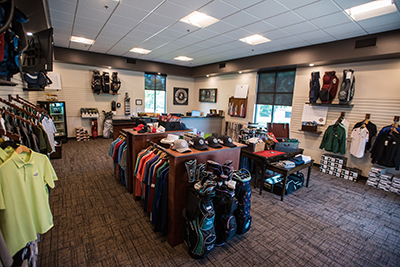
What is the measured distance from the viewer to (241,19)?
371 centimetres

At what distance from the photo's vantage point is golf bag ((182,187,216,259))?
1954 millimetres

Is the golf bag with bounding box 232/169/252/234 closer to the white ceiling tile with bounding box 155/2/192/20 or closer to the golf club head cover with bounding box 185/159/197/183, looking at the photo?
the golf club head cover with bounding box 185/159/197/183

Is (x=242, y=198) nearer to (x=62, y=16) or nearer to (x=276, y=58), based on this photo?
(x=62, y=16)

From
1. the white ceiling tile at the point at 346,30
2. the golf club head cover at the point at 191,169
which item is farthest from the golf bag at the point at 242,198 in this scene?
the white ceiling tile at the point at 346,30

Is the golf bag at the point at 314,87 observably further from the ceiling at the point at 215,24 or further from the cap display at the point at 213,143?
the cap display at the point at 213,143

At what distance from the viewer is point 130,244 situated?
2266 millimetres

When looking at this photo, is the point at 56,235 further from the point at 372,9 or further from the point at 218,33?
the point at 372,9

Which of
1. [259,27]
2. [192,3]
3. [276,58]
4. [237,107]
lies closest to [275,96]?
[276,58]

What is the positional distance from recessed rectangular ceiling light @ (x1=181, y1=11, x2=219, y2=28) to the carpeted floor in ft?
11.9

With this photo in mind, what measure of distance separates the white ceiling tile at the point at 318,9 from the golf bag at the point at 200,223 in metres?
3.37

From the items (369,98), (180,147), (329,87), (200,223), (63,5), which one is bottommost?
(200,223)

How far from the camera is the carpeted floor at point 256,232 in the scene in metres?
2.11

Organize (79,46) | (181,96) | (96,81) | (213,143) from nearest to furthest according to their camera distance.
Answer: (213,143), (79,46), (96,81), (181,96)

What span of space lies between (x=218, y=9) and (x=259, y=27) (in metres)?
1.17
